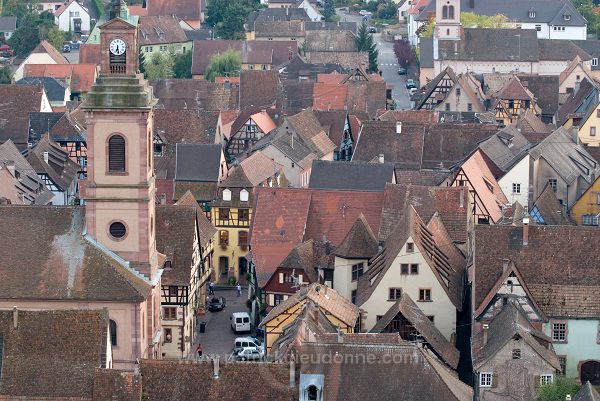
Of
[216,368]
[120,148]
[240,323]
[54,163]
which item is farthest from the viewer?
[54,163]

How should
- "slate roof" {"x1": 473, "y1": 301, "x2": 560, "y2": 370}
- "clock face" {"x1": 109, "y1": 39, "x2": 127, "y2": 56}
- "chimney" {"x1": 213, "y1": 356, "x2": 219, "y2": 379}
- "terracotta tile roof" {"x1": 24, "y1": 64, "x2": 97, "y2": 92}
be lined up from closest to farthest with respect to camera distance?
"chimney" {"x1": 213, "y1": 356, "x2": 219, "y2": 379} < "slate roof" {"x1": 473, "y1": 301, "x2": 560, "y2": 370} < "clock face" {"x1": 109, "y1": 39, "x2": 127, "y2": 56} < "terracotta tile roof" {"x1": 24, "y1": 64, "x2": 97, "y2": 92}

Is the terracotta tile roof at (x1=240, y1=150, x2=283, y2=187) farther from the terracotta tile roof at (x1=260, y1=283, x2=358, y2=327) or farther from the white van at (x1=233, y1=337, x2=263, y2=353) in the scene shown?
the terracotta tile roof at (x1=260, y1=283, x2=358, y2=327)

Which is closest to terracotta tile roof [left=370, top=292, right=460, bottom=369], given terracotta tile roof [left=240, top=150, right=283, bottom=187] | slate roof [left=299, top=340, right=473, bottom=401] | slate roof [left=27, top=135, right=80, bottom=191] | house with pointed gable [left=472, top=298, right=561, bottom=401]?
house with pointed gable [left=472, top=298, right=561, bottom=401]

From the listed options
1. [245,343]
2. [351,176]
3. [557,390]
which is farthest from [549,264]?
[351,176]

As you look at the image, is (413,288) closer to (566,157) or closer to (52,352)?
(52,352)

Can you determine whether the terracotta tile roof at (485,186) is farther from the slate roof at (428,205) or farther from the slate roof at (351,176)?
the slate roof at (428,205)

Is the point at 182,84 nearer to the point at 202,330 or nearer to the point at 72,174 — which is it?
the point at 72,174

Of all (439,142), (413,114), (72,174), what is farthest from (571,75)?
(72,174)
